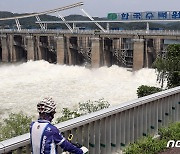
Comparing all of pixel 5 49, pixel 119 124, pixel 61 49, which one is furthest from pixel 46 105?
pixel 5 49

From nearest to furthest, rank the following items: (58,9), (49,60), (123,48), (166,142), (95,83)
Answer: (166,142) < (95,83) < (123,48) < (49,60) < (58,9)

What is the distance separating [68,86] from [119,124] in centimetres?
3781

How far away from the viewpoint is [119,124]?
6.50 m

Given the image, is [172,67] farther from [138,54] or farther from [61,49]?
[61,49]

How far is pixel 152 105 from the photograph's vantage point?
7297mm

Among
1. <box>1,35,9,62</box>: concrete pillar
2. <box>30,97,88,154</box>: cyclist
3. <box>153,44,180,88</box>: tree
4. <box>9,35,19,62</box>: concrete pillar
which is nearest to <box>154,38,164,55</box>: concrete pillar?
<box>153,44,180,88</box>: tree

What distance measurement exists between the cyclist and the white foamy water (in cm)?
2647

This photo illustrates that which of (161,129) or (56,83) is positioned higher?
(161,129)

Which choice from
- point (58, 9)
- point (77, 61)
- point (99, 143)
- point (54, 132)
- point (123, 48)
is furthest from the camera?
point (58, 9)

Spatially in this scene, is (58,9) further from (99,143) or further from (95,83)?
(99,143)

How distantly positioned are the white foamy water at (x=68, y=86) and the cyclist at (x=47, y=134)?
86.9 ft

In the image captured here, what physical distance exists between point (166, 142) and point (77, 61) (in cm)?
5386

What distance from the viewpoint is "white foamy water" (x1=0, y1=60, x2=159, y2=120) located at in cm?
3544

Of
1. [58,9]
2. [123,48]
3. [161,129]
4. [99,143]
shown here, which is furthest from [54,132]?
[58,9]
